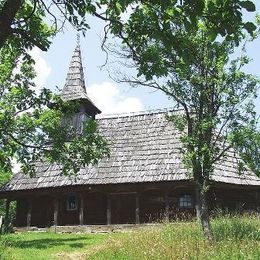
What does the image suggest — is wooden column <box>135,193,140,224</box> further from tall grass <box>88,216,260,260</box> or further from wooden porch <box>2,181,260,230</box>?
tall grass <box>88,216,260,260</box>

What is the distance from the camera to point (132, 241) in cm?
1342

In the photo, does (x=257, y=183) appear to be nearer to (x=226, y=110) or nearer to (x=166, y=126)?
(x=166, y=126)

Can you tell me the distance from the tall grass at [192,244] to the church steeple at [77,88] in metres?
13.9

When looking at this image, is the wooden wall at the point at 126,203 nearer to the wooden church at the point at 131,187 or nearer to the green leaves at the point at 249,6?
the wooden church at the point at 131,187

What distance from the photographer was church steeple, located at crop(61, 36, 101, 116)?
2782cm

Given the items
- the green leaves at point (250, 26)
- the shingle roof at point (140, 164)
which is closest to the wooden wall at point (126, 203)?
the shingle roof at point (140, 164)

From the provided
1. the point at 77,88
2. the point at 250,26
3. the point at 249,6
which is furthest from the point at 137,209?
the point at 249,6

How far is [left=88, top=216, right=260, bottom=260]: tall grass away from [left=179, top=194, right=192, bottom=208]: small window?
7636 millimetres

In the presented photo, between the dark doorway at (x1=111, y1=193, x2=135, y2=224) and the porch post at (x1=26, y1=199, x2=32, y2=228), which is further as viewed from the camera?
the porch post at (x1=26, y1=199, x2=32, y2=228)

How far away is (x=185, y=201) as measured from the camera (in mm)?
23562

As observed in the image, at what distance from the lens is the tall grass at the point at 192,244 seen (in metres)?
9.31

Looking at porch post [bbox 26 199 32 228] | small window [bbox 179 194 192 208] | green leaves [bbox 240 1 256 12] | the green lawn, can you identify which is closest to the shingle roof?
porch post [bbox 26 199 32 228]

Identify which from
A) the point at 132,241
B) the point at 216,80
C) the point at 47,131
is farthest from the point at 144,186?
the point at 47,131

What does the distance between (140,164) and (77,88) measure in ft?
26.6
